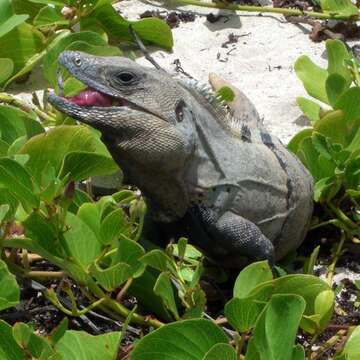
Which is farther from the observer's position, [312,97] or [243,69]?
[243,69]

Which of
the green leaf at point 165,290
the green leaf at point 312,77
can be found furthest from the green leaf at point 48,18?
the green leaf at point 165,290

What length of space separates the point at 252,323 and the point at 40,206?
80cm

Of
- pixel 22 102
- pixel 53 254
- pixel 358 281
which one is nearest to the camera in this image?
pixel 53 254

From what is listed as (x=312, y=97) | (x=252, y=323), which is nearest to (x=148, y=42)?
(x=312, y=97)

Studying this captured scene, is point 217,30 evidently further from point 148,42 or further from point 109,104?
point 109,104

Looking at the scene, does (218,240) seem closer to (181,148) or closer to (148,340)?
(181,148)

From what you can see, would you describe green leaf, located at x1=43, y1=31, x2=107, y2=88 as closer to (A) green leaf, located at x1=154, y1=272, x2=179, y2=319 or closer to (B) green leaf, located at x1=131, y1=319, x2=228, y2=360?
(A) green leaf, located at x1=154, y1=272, x2=179, y2=319

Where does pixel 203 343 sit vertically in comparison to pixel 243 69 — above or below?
above

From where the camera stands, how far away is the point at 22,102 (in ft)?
15.1

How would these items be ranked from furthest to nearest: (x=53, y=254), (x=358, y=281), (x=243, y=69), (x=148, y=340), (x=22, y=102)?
1. (x=243, y=69)
2. (x=22, y=102)
3. (x=358, y=281)
4. (x=53, y=254)
5. (x=148, y=340)

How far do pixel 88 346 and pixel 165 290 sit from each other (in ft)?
0.98

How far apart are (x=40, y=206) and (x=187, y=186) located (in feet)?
1.65

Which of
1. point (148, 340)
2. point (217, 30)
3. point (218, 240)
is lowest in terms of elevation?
point (217, 30)

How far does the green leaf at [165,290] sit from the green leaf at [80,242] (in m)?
0.28
